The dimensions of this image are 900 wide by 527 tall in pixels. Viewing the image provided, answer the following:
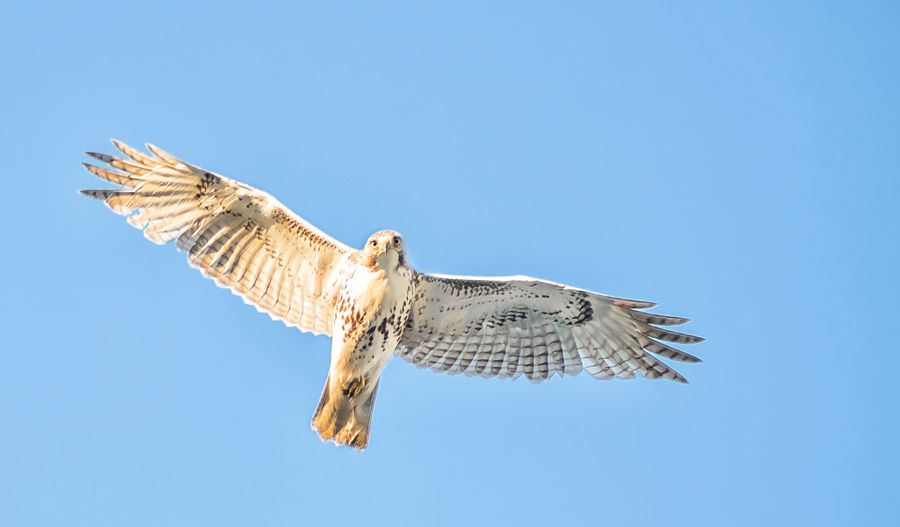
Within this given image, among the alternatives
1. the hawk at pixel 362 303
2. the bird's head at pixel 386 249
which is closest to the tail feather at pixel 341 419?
the hawk at pixel 362 303

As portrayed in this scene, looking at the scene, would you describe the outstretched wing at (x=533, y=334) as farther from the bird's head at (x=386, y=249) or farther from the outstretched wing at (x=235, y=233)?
the outstretched wing at (x=235, y=233)

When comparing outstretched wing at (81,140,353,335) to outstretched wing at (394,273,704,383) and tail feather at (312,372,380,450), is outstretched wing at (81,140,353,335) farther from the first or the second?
outstretched wing at (394,273,704,383)

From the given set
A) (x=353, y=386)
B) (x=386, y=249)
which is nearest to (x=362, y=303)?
(x=386, y=249)

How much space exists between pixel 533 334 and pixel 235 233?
11.9 ft

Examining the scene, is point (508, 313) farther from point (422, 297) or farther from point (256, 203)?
point (256, 203)

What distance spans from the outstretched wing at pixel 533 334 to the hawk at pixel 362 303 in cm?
1

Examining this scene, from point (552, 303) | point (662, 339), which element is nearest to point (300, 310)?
point (552, 303)

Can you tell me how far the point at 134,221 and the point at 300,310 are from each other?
6.84ft

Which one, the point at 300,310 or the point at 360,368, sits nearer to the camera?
the point at 360,368

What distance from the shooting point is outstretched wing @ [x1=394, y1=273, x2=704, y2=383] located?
11.7 metres

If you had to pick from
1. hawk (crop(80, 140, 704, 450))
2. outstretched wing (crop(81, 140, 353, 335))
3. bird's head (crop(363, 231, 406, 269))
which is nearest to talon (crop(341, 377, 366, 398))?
hawk (crop(80, 140, 704, 450))

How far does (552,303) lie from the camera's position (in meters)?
12.0

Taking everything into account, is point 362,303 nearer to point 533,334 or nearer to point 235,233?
point 235,233

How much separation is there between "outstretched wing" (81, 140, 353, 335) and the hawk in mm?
12
